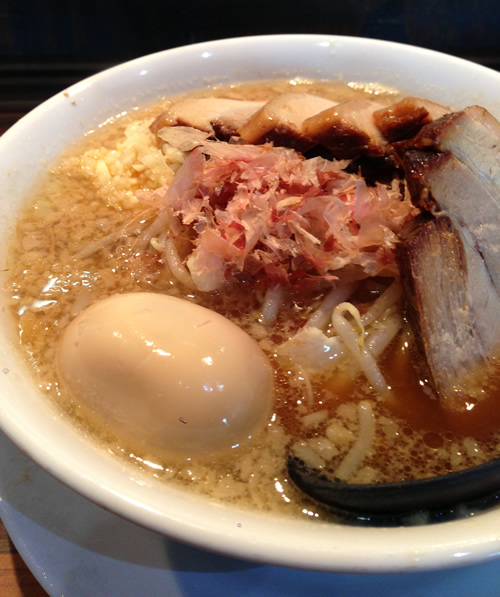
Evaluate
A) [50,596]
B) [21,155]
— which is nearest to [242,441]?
[50,596]

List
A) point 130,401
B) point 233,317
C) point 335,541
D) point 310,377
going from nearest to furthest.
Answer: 1. point 335,541
2. point 130,401
3. point 310,377
4. point 233,317

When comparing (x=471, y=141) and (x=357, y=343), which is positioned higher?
(x=471, y=141)

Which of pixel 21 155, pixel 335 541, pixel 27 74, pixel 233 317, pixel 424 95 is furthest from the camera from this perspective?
pixel 27 74

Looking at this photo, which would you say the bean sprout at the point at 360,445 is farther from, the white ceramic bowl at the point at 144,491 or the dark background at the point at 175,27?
the dark background at the point at 175,27

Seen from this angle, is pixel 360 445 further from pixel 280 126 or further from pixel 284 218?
pixel 280 126

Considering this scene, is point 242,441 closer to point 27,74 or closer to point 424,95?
point 424,95

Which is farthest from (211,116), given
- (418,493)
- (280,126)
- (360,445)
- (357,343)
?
(418,493)
